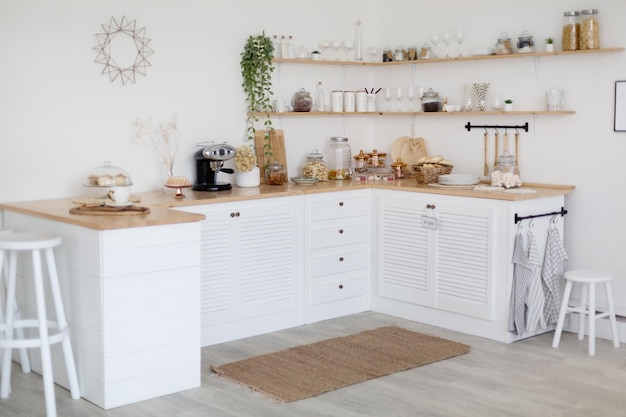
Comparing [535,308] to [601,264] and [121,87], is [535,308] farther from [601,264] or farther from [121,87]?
[121,87]

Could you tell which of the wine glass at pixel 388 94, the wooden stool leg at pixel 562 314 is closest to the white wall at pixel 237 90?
the wine glass at pixel 388 94

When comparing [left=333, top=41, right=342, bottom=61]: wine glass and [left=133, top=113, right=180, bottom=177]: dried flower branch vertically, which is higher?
[left=333, top=41, right=342, bottom=61]: wine glass

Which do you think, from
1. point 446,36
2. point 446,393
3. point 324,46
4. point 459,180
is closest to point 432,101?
point 446,36

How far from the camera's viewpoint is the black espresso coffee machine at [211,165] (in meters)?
5.60

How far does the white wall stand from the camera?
16.7 feet

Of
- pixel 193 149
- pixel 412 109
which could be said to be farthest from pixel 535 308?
pixel 193 149

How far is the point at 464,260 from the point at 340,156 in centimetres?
148

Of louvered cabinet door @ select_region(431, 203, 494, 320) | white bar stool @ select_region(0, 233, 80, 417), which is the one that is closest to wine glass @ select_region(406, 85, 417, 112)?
louvered cabinet door @ select_region(431, 203, 494, 320)

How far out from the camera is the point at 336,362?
4.96 meters

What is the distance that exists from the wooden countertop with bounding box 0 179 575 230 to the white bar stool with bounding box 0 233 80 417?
0.76 feet

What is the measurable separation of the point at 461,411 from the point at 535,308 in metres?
1.38

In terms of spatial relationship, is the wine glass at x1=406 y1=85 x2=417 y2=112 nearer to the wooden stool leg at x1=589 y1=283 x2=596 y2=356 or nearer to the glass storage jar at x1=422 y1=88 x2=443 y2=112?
the glass storage jar at x1=422 y1=88 x2=443 y2=112

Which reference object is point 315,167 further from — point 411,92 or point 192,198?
point 192,198

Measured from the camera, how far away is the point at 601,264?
557cm
